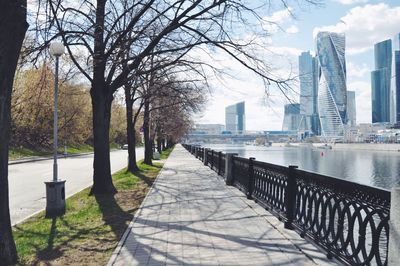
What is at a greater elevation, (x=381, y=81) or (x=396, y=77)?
(x=381, y=81)

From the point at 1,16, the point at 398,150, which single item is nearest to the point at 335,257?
the point at 1,16

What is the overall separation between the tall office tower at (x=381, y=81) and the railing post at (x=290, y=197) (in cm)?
18145

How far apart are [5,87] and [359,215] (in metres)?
4.65

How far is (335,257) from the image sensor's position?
18.1ft

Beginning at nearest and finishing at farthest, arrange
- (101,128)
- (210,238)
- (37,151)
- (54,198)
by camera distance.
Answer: (210,238), (54,198), (101,128), (37,151)

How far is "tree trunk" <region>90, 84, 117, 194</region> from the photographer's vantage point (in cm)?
1231

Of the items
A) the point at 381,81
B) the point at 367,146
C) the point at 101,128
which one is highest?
the point at 381,81

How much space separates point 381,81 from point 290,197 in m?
193

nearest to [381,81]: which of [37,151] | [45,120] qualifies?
[45,120]

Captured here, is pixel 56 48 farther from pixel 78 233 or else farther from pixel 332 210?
pixel 332 210

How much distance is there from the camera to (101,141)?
12531 millimetres

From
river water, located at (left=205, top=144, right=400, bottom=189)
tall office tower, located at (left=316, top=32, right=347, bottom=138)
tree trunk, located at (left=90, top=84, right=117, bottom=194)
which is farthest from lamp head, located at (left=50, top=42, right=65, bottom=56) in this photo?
tall office tower, located at (left=316, top=32, right=347, bottom=138)

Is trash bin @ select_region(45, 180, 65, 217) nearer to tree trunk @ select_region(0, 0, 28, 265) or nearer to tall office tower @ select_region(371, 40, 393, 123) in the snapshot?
tree trunk @ select_region(0, 0, 28, 265)

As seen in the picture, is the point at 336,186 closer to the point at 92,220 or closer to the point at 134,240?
the point at 134,240
